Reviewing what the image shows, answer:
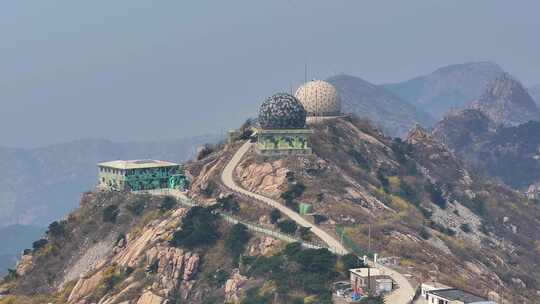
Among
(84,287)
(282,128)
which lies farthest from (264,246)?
(282,128)

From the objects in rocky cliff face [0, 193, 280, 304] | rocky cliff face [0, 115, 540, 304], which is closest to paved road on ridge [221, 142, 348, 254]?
rocky cliff face [0, 115, 540, 304]

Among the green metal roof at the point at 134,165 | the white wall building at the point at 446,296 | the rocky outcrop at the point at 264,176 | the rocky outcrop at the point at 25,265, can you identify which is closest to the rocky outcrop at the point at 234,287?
the white wall building at the point at 446,296

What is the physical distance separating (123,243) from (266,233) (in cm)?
3560

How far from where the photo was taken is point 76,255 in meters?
156

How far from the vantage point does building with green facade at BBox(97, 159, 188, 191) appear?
171 meters

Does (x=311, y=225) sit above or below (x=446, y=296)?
below

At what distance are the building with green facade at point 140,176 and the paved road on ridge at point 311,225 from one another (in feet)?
43.7

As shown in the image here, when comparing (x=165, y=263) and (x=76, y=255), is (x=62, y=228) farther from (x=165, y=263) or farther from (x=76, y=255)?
(x=165, y=263)

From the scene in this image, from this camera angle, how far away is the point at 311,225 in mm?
131000

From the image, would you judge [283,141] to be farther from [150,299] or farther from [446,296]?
[446,296]

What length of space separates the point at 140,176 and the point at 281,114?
3511cm

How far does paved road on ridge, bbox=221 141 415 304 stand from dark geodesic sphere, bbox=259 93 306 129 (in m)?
9.45

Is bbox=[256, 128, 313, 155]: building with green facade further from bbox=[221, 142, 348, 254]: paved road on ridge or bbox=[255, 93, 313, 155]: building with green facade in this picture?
bbox=[221, 142, 348, 254]: paved road on ridge

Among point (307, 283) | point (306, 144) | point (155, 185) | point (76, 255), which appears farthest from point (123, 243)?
point (307, 283)
